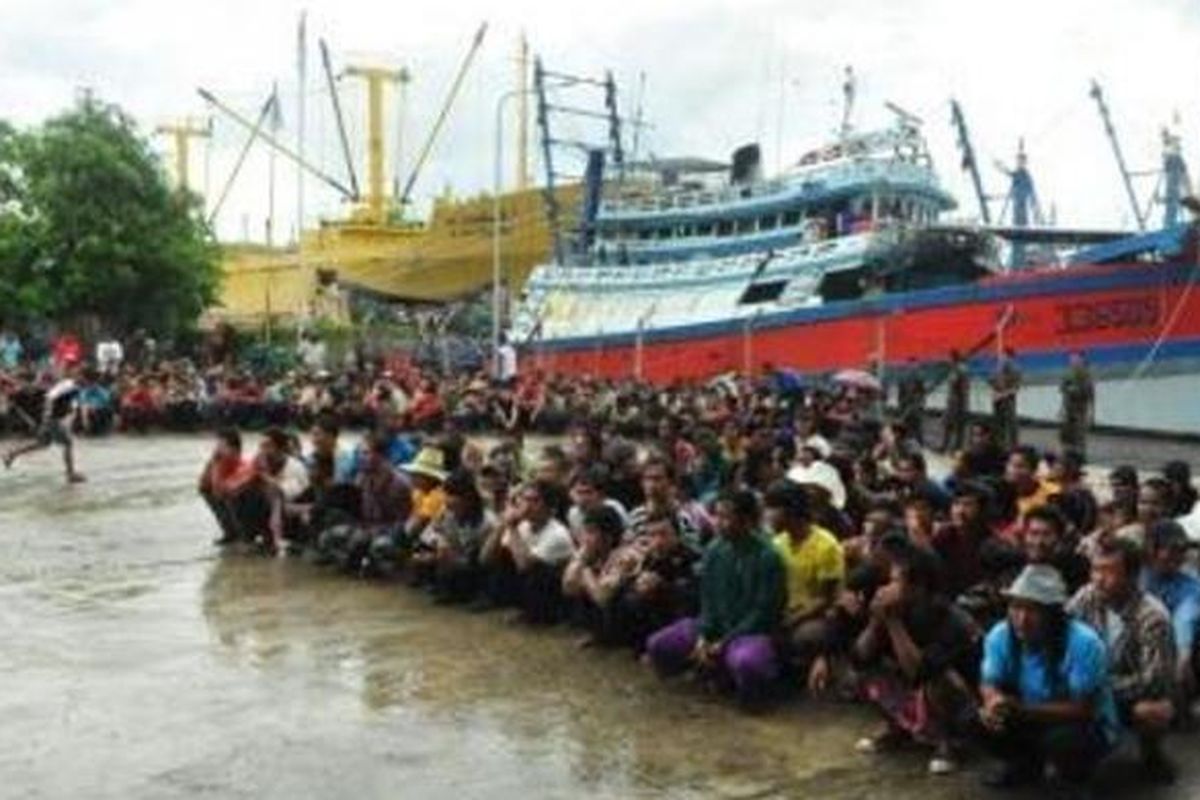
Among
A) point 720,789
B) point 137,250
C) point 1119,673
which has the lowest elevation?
point 720,789

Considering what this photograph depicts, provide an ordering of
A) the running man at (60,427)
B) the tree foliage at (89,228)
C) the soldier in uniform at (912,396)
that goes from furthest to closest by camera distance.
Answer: the tree foliage at (89,228) → the soldier in uniform at (912,396) → the running man at (60,427)

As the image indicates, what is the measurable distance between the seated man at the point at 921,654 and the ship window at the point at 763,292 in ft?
111

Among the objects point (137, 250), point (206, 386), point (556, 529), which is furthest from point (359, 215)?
point (556, 529)

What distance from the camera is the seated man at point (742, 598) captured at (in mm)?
9141

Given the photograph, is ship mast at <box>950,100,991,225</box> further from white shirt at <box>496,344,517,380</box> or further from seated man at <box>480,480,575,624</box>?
seated man at <box>480,480,575,624</box>

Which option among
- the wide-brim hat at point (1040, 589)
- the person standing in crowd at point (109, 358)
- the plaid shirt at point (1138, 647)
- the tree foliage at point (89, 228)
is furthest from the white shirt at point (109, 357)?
the wide-brim hat at point (1040, 589)

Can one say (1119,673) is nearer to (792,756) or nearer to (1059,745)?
(1059,745)

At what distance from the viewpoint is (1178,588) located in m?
8.58

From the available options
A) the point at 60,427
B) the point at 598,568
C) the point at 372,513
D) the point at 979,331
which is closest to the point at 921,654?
the point at 598,568

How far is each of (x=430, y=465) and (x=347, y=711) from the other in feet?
14.6

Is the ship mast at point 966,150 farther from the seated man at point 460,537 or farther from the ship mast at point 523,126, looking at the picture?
the seated man at point 460,537

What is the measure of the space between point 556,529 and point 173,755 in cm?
346

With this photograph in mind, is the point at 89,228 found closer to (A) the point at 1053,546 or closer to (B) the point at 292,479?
(B) the point at 292,479

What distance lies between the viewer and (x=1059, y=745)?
23.9 ft
